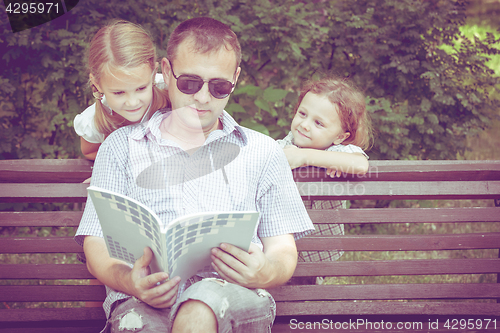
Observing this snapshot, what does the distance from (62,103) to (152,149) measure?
267 centimetres

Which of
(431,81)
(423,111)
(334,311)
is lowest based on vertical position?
(334,311)

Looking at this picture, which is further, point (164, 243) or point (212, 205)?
point (212, 205)

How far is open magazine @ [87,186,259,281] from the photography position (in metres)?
1.26

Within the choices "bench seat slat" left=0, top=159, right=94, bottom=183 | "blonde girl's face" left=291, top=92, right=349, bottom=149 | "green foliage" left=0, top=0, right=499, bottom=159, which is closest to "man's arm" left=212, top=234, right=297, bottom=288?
"blonde girl's face" left=291, top=92, right=349, bottom=149

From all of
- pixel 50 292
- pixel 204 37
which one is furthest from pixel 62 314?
pixel 204 37

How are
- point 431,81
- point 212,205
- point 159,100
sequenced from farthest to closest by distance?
1. point 431,81
2. point 159,100
3. point 212,205

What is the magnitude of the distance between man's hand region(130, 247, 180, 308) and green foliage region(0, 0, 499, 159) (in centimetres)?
234

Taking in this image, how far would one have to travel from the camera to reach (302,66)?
418cm

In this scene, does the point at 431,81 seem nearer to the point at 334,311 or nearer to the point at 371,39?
the point at 371,39

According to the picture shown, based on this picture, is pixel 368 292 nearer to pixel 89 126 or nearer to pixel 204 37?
pixel 204 37

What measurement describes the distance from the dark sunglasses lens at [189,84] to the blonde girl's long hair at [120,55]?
1.12 ft

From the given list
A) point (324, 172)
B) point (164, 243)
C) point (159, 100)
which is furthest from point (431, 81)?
point (164, 243)

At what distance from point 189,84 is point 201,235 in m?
0.75

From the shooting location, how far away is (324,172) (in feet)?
7.48
